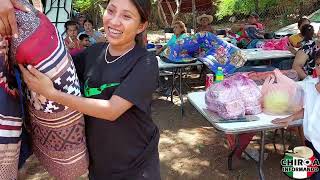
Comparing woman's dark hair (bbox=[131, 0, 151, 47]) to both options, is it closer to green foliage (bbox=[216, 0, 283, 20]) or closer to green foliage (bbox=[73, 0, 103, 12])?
green foliage (bbox=[216, 0, 283, 20])

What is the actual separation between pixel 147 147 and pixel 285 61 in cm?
443

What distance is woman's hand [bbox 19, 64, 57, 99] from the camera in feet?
3.93

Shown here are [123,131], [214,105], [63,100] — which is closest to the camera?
[63,100]

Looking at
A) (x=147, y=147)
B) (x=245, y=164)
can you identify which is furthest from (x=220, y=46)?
(x=147, y=147)

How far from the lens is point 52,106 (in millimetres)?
1274

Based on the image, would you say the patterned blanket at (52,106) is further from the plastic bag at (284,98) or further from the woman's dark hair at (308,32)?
the woman's dark hair at (308,32)

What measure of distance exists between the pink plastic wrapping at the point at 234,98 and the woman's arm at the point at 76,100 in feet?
4.34

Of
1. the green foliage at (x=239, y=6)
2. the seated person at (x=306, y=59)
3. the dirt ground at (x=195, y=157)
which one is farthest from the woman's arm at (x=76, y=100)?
the green foliage at (x=239, y=6)

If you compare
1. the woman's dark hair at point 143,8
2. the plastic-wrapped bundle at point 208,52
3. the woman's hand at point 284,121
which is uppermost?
the woman's dark hair at point 143,8

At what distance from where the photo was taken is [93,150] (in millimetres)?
1512

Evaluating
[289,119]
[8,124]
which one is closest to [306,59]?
[289,119]

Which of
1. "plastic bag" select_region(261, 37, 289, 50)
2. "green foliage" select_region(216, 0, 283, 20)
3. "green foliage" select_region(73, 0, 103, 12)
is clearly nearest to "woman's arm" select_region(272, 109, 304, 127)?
"plastic bag" select_region(261, 37, 289, 50)

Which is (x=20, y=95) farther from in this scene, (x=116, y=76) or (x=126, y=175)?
(x=126, y=175)

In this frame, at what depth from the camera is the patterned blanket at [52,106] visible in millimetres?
1170
